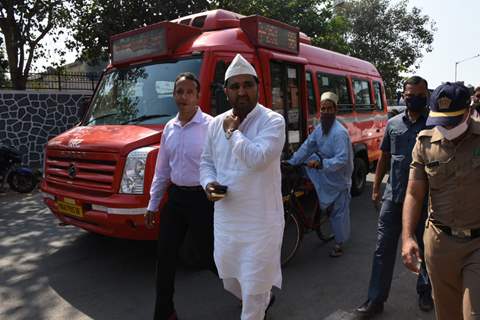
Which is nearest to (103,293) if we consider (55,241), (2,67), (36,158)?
(55,241)

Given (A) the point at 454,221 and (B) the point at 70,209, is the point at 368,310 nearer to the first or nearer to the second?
(A) the point at 454,221

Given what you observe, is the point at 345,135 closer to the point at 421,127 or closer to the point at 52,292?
the point at 421,127

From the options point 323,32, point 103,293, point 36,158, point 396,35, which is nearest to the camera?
point 103,293

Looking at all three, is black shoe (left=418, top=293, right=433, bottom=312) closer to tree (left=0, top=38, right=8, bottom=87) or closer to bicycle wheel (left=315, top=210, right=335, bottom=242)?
bicycle wheel (left=315, top=210, right=335, bottom=242)

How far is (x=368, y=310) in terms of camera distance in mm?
3264

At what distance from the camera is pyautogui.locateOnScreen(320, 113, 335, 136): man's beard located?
4591 mm

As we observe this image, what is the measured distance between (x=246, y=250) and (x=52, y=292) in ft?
7.75

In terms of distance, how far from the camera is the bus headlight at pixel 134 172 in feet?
12.5

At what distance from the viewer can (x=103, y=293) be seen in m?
3.87

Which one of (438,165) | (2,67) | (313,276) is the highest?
(2,67)

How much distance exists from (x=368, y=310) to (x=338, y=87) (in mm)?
4672

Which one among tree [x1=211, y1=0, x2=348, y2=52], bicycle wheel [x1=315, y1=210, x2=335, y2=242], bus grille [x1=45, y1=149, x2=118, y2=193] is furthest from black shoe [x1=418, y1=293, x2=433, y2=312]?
tree [x1=211, y1=0, x2=348, y2=52]

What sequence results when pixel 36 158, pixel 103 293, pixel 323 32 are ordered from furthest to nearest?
pixel 323 32 → pixel 36 158 → pixel 103 293

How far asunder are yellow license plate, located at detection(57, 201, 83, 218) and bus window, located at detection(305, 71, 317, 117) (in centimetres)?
340
